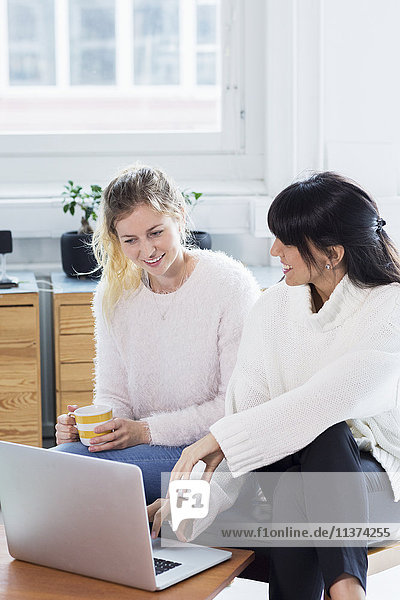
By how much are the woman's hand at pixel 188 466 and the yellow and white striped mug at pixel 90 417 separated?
28 cm

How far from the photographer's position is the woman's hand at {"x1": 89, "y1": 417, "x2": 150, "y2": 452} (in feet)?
6.17

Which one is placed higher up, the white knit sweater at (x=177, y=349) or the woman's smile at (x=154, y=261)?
the woman's smile at (x=154, y=261)

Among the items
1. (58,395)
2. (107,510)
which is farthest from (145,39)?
(107,510)

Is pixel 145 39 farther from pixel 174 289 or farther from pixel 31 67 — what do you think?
pixel 174 289

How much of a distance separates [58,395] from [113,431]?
0.92 meters

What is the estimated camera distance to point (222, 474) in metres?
1.70

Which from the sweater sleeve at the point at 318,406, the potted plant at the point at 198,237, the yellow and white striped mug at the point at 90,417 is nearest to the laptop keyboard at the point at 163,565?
the sweater sleeve at the point at 318,406

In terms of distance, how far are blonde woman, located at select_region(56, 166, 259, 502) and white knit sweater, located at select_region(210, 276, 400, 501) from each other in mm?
177

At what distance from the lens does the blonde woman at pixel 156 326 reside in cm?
196

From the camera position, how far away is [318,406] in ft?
5.19

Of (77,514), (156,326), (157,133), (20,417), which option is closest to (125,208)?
(156,326)

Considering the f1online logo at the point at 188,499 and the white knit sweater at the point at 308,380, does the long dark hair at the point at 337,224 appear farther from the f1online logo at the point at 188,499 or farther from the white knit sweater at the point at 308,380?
the f1online logo at the point at 188,499

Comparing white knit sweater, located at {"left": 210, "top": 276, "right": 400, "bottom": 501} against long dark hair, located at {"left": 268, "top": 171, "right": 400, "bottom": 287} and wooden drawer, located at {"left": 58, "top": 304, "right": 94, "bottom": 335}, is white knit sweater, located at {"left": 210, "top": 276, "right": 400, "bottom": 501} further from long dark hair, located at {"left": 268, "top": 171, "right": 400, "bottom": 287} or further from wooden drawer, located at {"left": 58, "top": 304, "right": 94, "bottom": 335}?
wooden drawer, located at {"left": 58, "top": 304, "right": 94, "bottom": 335}

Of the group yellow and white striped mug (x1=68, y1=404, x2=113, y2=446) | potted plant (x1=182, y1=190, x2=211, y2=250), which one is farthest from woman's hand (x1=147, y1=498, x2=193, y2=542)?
potted plant (x1=182, y1=190, x2=211, y2=250)
